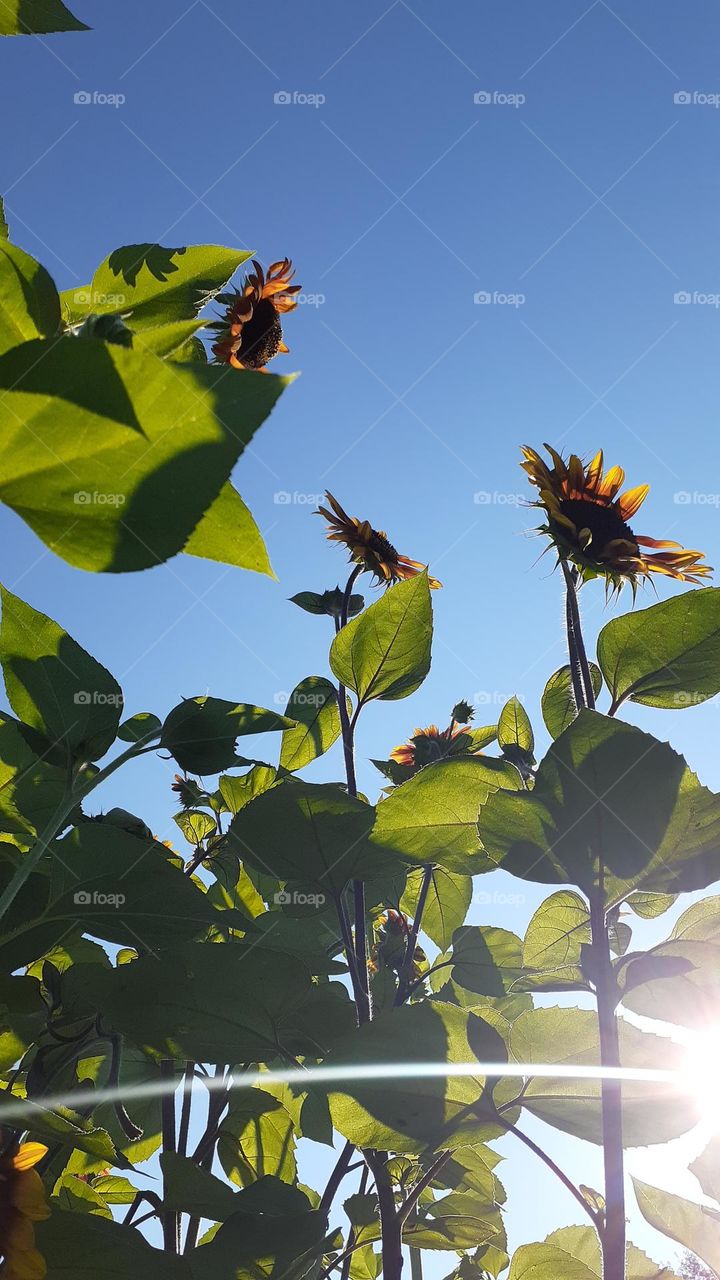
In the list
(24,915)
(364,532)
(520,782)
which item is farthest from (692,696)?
(364,532)

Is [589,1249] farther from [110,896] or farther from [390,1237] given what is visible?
[110,896]

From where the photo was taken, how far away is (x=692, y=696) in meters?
0.89

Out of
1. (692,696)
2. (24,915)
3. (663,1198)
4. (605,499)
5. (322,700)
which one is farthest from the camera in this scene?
(605,499)

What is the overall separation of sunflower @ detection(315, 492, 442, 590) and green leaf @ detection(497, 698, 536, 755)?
644 millimetres

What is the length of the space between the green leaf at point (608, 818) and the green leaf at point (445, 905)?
0.56 m

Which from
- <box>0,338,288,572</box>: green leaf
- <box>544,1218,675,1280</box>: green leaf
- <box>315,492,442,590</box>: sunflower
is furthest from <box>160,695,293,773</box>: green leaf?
<box>315,492,442,590</box>: sunflower

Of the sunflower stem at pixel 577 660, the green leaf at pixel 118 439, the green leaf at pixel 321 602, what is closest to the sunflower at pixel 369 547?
the green leaf at pixel 321 602

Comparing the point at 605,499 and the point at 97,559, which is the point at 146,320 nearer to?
the point at 97,559

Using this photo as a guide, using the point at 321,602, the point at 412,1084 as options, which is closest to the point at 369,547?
the point at 321,602

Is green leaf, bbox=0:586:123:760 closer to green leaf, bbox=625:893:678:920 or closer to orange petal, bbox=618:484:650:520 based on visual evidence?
green leaf, bbox=625:893:678:920

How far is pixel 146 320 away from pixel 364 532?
124cm

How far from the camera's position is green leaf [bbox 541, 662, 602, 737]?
102 centimetres

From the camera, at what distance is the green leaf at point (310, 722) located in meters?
1.24

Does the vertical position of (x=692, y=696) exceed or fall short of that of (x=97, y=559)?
it exceeds it
